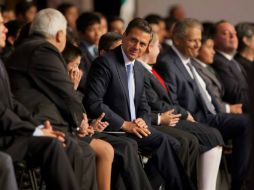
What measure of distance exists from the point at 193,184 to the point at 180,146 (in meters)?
0.29

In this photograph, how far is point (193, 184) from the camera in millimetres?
7617

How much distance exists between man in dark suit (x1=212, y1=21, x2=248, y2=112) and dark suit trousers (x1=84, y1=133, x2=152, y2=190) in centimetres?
254

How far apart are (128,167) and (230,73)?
A: 280 centimetres

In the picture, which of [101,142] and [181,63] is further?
[181,63]

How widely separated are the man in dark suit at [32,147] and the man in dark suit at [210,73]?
2853 mm

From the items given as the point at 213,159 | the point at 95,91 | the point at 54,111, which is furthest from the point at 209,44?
the point at 54,111

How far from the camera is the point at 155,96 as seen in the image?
790 centimetres

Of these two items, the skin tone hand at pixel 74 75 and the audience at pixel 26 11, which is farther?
the audience at pixel 26 11

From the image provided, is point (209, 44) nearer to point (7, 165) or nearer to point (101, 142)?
point (101, 142)

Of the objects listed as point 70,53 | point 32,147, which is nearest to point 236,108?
point 70,53

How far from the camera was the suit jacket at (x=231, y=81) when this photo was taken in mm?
9367

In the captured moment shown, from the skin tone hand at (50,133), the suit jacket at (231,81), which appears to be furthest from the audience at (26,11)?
the skin tone hand at (50,133)

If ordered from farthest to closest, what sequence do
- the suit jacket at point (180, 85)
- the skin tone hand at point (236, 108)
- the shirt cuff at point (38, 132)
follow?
1. the skin tone hand at point (236, 108)
2. the suit jacket at point (180, 85)
3. the shirt cuff at point (38, 132)

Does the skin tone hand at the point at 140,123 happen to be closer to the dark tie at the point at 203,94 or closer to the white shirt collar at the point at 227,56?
the dark tie at the point at 203,94
